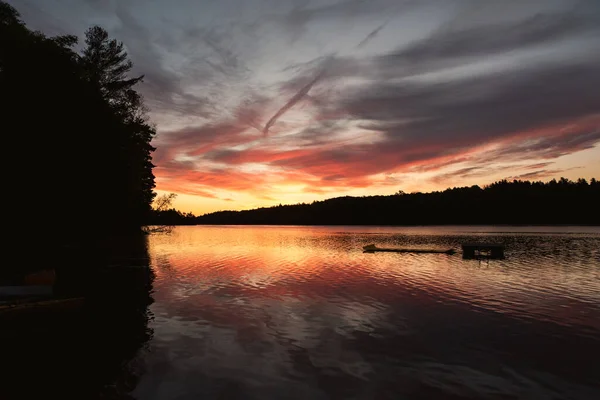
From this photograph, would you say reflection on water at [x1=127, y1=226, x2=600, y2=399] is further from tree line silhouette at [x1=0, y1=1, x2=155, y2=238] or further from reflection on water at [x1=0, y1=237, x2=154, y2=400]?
tree line silhouette at [x1=0, y1=1, x2=155, y2=238]

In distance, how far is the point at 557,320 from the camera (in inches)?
809

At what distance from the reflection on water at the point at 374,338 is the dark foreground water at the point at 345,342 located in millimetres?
71

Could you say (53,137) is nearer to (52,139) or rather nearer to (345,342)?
(52,139)

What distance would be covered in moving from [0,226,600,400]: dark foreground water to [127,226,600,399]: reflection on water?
0.23 ft

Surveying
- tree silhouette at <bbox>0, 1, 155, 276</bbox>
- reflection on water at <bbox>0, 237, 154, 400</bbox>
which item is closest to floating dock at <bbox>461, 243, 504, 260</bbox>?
reflection on water at <bbox>0, 237, 154, 400</bbox>

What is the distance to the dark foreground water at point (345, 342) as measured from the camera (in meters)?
12.5

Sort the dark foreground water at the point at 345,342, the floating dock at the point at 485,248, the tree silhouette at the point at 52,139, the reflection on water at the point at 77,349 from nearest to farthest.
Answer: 1. the reflection on water at the point at 77,349
2. the dark foreground water at the point at 345,342
3. the tree silhouette at the point at 52,139
4. the floating dock at the point at 485,248

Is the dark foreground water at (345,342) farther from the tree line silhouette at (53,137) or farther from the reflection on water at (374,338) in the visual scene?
the tree line silhouette at (53,137)

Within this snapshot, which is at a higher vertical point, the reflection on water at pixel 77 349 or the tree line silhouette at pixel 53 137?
the tree line silhouette at pixel 53 137

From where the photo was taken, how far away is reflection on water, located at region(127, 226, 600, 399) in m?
12.5

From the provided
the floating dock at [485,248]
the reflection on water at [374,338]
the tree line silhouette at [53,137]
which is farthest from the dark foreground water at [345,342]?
the floating dock at [485,248]

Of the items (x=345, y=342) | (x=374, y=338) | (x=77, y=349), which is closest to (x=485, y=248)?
(x=374, y=338)

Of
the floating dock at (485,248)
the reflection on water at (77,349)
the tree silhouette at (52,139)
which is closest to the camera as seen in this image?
the reflection on water at (77,349)

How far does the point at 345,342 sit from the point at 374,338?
1599mm
